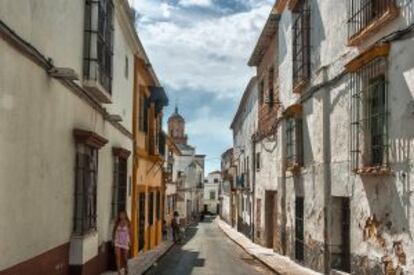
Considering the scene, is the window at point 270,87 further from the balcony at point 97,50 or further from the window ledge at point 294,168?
the balcony at point 97,50

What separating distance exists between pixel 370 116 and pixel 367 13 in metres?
1.82

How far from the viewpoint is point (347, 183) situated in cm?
1306

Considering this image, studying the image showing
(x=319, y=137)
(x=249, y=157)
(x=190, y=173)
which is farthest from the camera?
(x=190, y=173)

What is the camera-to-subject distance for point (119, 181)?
1691 centimetres

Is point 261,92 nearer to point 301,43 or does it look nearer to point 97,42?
point 301,43

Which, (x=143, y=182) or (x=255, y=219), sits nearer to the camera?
(x=143, y=182)

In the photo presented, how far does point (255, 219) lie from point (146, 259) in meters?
11.0

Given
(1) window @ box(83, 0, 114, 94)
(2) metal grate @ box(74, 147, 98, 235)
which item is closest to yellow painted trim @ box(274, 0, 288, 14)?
(1) window @ box(83, 0, 114, 94)

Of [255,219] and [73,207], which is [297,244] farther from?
[255,219]

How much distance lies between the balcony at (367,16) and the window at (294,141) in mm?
5646

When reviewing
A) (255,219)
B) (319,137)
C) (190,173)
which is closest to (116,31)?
(319,137)

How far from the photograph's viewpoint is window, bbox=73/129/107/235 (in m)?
11.3

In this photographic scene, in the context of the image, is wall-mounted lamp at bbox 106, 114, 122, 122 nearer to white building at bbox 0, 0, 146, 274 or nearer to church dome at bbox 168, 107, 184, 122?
white building at bbox 0, 0, 146, 274

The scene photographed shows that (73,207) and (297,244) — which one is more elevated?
(73,207)
